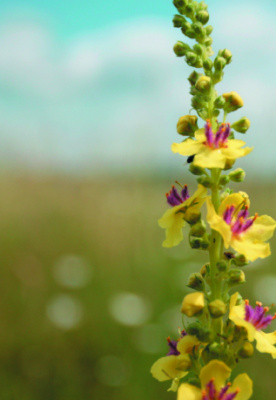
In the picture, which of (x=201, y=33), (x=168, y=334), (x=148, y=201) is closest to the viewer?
(x=201, y=33)

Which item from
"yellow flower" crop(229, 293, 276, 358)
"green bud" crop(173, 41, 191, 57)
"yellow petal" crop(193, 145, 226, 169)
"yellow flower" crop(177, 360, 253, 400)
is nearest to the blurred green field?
"yellow flower" crop(229, 293, 276, 358)

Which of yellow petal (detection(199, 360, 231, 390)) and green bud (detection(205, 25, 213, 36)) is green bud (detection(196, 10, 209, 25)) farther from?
yellow petal (detection(199, 360, 231, 390))

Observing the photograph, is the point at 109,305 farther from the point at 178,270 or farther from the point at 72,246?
the point at 72,246

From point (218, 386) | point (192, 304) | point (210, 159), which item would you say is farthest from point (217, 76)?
point (218, 386)

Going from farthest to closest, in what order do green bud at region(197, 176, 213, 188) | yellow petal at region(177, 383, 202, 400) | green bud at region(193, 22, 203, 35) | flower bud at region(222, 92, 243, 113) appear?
1. green bud at region(193, 22, 203, 35)
2. flower bud at region(222, 92, 243, 113)
3. green bud at region(197, 176, 213, 188)
4. yellow petal at region(177, 383, 202, 400)

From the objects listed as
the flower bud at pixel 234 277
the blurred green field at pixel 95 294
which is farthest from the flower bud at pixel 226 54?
the blurred green field at pixel 95 294

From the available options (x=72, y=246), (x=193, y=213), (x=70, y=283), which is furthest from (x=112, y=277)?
(x=193, y=213)
